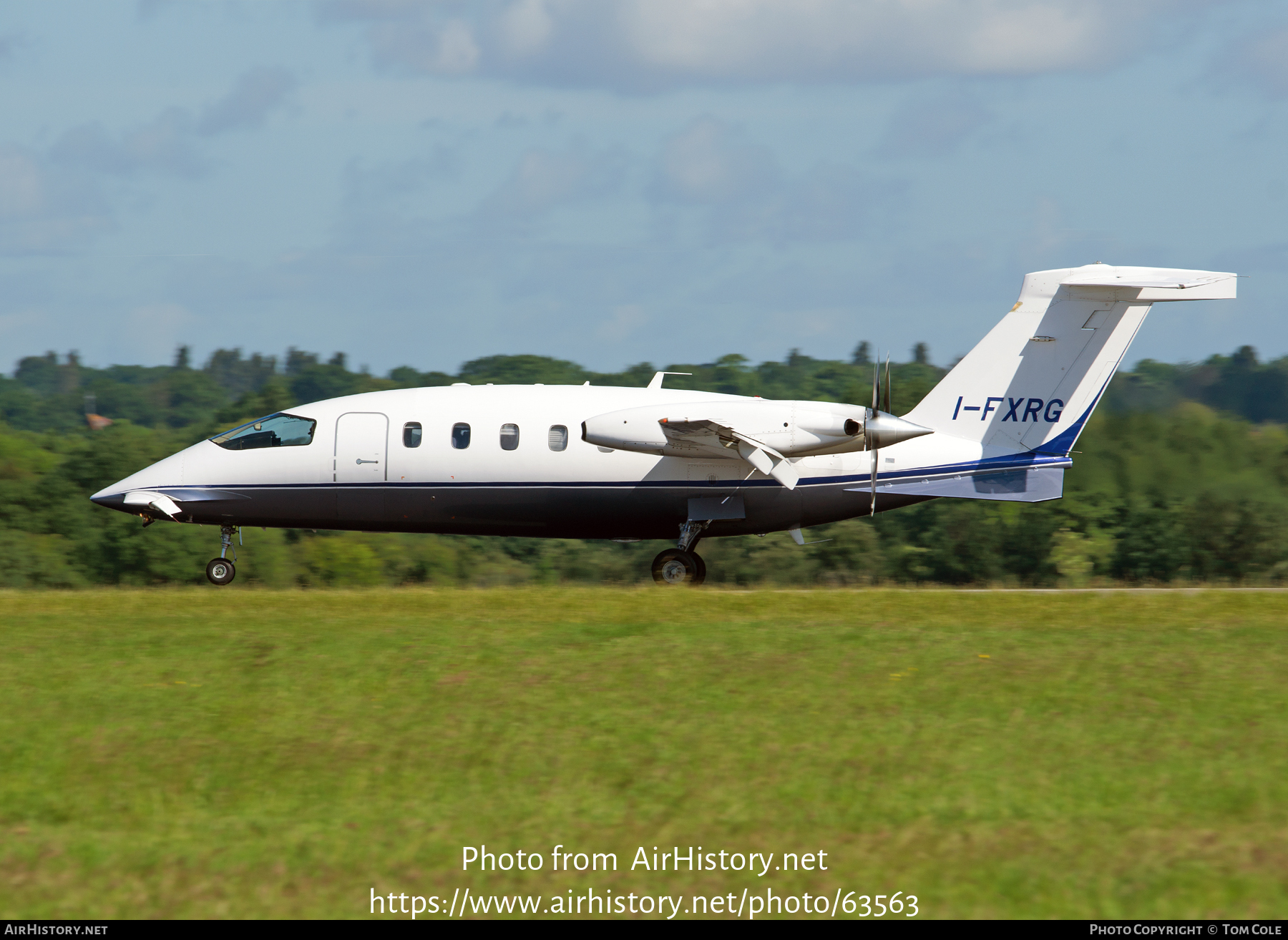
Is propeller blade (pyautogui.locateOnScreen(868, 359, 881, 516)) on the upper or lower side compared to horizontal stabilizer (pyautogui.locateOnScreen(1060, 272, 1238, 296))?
lower

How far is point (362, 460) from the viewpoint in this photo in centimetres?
2197

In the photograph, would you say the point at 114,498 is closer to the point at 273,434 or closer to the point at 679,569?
the point at 273,434

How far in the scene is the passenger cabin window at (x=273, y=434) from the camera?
877 inches

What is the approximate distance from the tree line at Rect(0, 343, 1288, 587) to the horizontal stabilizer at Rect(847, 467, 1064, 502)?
418cm

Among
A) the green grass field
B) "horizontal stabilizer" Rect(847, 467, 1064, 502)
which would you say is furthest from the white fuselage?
the green grass field

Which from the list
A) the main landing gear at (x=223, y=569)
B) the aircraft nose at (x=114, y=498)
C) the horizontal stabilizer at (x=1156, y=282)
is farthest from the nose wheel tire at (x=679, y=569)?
the aircraft nose at (x=114, y=498)

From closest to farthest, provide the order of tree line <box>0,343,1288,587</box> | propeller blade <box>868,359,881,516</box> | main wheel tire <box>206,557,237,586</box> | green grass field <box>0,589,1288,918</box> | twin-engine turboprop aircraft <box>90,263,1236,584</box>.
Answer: green grass field <box>0,589,1288,918</box>
propeller blade <box>868,359,881,516</box>
twin-engine turboprop aircraft <box>90,263,1236,584</box>
main wheel tire <box>206,557,237,586</box>
tree line <box>0,343,1288,587</box>

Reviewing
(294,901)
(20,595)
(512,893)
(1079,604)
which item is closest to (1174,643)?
(1079,604)

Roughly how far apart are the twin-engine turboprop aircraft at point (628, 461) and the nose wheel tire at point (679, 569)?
3cm

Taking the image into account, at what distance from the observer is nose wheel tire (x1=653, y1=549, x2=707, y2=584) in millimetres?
22234

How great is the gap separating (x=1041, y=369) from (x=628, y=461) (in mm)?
6883

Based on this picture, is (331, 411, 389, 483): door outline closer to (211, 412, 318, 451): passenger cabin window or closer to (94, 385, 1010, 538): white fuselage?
(94, 385, 1010, 538): white fuselage

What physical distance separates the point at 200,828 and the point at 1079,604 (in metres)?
12.7

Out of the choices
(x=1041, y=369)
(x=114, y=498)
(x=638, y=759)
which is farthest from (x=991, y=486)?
(x=114, y=498)
